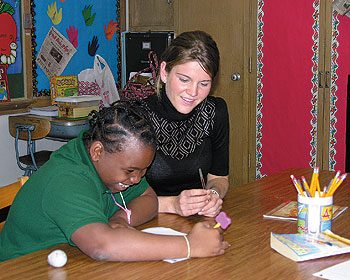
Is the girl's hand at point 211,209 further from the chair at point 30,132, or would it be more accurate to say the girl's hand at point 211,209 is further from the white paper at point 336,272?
the chair at point 30,132

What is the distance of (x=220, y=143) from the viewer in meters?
2.23

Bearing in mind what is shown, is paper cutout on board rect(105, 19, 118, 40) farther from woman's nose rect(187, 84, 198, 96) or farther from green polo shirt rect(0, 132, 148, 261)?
green polo shirt rect(0, 132, 148, 261)

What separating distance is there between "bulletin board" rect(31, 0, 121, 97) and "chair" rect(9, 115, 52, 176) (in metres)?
0.44

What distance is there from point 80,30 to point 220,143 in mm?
2703

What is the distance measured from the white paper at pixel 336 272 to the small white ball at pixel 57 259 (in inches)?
24.0

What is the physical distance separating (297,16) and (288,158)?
113 centimetres

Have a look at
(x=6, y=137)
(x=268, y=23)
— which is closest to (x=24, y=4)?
(x=6, y=137)

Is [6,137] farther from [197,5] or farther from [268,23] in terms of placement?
[268,23]

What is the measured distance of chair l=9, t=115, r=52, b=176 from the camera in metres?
3.65

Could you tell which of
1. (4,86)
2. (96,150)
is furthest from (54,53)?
(96,150)

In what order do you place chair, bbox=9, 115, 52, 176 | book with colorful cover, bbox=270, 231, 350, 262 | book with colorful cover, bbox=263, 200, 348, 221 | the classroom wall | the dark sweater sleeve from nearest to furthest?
book with colorful cover, bbox=270, 231, 350, 262 < book with colorful cover, bbox=263, 200, 348, 221 < the dark sweater sleeve < chair, bbox=9, 115, 52, 176 < the classroom wall

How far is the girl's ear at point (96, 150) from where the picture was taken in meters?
1.42

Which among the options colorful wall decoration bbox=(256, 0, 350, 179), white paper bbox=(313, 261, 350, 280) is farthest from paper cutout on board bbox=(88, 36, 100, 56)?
white paper bbox=(313, 261, 350, 280)

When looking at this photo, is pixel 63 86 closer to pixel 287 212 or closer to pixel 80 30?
pixel 80 30
